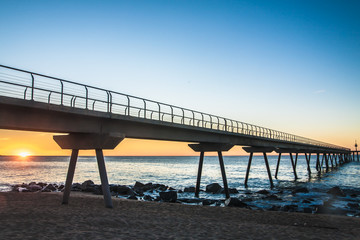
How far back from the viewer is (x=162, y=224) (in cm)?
1112

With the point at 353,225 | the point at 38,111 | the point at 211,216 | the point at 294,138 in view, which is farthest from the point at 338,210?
the point at 294,138

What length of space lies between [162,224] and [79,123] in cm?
689

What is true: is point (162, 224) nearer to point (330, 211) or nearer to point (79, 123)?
point (79, 123)

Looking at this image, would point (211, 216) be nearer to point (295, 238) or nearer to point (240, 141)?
point (295, 238)

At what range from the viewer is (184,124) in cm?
2200

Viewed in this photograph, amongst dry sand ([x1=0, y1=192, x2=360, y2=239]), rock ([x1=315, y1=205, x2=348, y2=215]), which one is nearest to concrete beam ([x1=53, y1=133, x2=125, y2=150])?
dry sand ([x1=0, y1=192, x2=360, y2=239])

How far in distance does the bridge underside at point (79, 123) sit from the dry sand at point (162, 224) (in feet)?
12.9

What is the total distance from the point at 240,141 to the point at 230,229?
73.9 feet

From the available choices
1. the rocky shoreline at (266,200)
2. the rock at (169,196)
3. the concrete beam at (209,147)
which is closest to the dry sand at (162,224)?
the rocky shoreline at (266,200)

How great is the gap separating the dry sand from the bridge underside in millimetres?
3944

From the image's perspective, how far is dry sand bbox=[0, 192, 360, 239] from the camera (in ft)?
30.1

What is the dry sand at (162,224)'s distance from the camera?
30.1ft

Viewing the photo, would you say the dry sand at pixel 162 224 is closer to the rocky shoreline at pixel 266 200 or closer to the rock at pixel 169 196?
the rocky shoreline at pixel 266 200

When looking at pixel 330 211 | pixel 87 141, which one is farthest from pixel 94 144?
pixel 330 211
